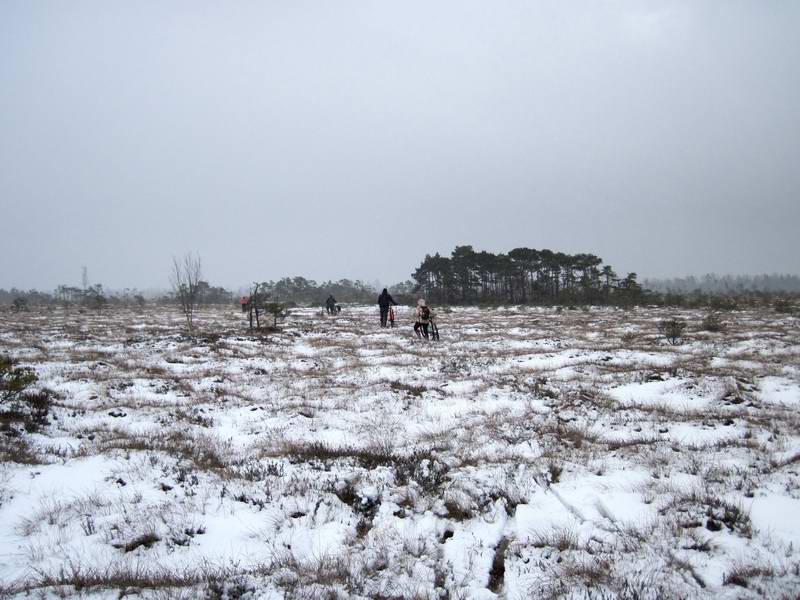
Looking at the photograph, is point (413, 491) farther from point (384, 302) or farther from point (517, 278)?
point (517, 278)

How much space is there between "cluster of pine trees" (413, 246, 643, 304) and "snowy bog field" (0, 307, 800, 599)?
39.4m

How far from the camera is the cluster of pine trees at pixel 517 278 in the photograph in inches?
1857

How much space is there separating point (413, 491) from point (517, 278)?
50969mm

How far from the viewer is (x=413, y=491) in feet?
15.4

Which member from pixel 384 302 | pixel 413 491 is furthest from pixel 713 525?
pixel 384 302

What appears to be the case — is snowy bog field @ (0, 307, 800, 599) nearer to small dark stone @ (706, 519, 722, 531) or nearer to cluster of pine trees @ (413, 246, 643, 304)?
small dark stone @ (706, 519, 722, 531)

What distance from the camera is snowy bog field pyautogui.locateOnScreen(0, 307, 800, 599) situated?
3.24m

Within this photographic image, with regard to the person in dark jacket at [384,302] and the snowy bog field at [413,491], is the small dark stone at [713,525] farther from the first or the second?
the person in dark jacket at [384,302]

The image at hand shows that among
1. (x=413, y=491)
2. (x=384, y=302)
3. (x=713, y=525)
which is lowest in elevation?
(x=413, y=491)

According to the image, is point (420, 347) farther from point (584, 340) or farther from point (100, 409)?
point (100, 409)

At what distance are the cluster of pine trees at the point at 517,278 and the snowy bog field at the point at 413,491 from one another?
39.4 meters

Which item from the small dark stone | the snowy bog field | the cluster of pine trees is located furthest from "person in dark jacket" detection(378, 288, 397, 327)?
the cluster of pine trees

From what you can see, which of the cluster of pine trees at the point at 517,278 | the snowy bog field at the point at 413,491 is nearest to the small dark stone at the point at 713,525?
the snowy bog field at the point at 413,491

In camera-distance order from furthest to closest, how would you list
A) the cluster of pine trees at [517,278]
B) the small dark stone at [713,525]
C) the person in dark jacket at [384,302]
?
1. the cluster of pine trees at [517,278]
2. the person in dark jacket at [384,302]
3. the small dark stone at [713,525]
